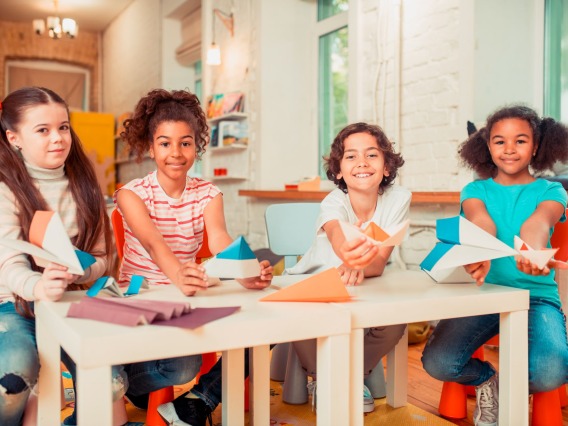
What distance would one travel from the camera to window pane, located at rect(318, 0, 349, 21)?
4043 millimetres

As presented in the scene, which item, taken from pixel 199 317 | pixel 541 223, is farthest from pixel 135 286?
pixel 541 223

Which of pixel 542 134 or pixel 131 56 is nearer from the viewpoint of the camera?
pixel 542 134

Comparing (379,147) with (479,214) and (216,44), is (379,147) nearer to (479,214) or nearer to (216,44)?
(479,214)

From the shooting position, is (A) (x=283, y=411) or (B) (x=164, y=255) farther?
(A) (x=283, y=411)

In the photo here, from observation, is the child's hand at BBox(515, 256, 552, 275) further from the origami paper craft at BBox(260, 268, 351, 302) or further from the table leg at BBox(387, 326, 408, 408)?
the table leg at BBox(387, 326, 408, 408)

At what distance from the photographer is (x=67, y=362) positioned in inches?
56.6

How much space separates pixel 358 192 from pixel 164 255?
0.58 metres

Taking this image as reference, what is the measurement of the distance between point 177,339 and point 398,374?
3.78ft

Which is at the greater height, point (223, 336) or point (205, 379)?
point (223, 336)

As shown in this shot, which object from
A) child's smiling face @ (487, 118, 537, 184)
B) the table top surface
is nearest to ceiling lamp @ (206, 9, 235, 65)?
child's smiling face @ (487, 118, 537, 184)

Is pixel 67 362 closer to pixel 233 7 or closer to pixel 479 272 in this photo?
pixel 479 272

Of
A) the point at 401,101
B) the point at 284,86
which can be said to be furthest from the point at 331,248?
the point at 284,86

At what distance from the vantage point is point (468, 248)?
1.17m

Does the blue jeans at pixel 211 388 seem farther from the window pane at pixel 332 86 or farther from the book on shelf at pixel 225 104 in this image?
the book on shelf at pixel 225 104
